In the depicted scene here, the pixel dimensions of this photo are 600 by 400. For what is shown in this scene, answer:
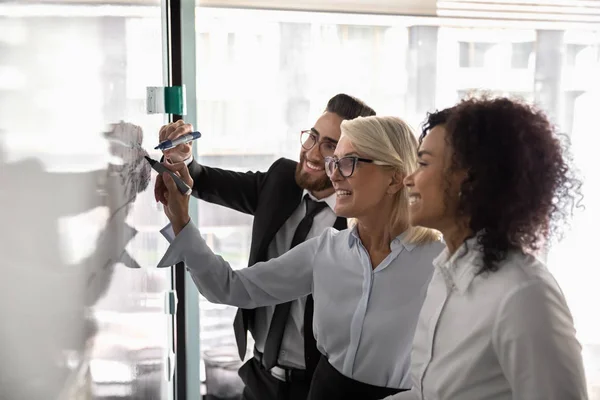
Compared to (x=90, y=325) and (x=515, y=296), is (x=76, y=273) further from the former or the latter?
(x=515, y=296)

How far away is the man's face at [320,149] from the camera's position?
190 cm

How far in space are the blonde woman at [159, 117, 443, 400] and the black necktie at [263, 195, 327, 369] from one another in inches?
13.2

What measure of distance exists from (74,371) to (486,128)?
28.3 inches

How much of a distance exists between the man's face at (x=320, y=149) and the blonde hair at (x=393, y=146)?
1.05 ft

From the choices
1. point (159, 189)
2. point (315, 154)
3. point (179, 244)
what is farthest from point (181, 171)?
point (315, 154)

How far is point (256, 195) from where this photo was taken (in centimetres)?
214

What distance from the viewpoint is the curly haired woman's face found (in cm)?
118

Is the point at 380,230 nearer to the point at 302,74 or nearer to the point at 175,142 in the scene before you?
the point at 175,142

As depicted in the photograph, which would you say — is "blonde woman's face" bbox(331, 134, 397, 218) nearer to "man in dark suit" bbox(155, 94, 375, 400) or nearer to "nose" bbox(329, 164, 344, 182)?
"nose" bbox(329, 164, 344, 182)

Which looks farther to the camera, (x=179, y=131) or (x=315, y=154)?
(x=315, y=154)

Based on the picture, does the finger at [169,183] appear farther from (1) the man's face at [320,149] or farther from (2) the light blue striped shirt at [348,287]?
(1) the man's face at [320,149]

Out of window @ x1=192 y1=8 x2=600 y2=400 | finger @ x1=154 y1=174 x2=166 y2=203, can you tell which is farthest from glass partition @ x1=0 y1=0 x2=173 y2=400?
window @ x1=192 y1=8 x2=600 y2=400

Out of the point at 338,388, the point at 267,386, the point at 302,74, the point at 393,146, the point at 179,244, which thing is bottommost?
the point at 267,386

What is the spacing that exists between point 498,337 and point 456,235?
0.24 m
